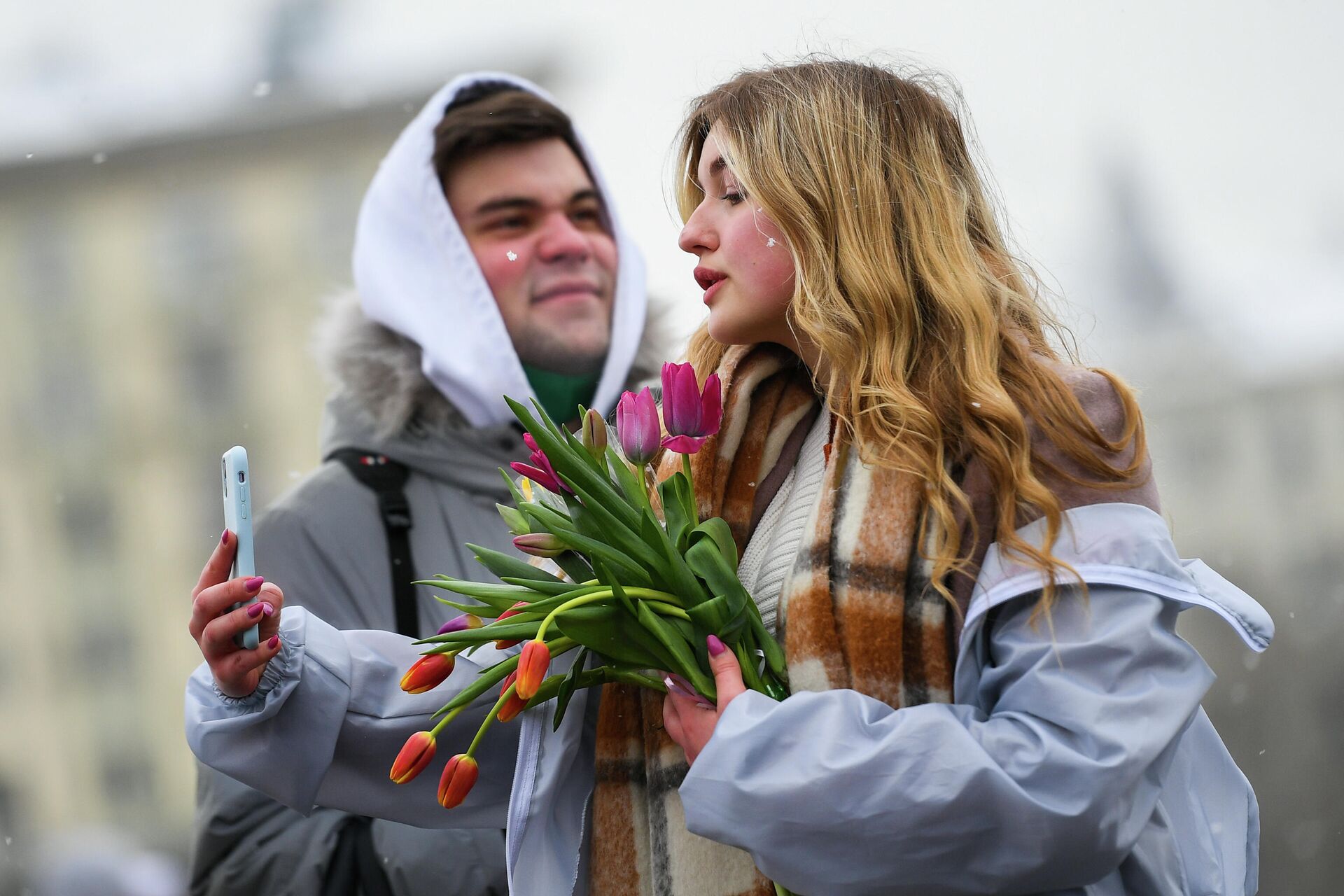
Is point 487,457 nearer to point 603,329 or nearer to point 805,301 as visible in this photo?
point 603,329

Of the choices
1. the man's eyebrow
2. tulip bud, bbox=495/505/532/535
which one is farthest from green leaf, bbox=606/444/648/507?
the man's eyebrow

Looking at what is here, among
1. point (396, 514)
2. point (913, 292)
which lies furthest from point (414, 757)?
point (396, 514)

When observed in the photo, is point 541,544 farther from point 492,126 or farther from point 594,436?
point 492,126

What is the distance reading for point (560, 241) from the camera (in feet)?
9.02

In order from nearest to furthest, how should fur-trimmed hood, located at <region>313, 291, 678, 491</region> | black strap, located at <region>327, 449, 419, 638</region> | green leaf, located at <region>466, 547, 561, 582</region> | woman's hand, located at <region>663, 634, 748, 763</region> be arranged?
woman's hand, located at <region>663, 634, 748, 763</region> → green leaf, located at <region>466, 547, 561, 582</region> → black strap, located at <region>327, 449, 419, 638</region> → fur-trimmed hood, located at <region>313, 291, 678, 491</region>

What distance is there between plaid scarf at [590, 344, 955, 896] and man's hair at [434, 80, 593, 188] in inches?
54.5

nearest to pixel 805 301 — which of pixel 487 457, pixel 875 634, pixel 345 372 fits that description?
pixel 875 634

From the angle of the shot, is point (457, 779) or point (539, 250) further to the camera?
point (539, 250)

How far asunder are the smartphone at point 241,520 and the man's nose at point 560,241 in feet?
4.68

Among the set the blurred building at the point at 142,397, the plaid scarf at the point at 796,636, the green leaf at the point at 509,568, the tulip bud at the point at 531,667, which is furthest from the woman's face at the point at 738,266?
the blurred building at the point at 142,397

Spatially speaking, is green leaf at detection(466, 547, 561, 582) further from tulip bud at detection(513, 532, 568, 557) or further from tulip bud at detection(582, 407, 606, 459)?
tulip bud at detection(582, 407, 606, 459)

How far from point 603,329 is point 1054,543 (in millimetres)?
1614

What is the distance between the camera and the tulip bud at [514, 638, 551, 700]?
1.22 metres

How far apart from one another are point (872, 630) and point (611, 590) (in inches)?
11.0
